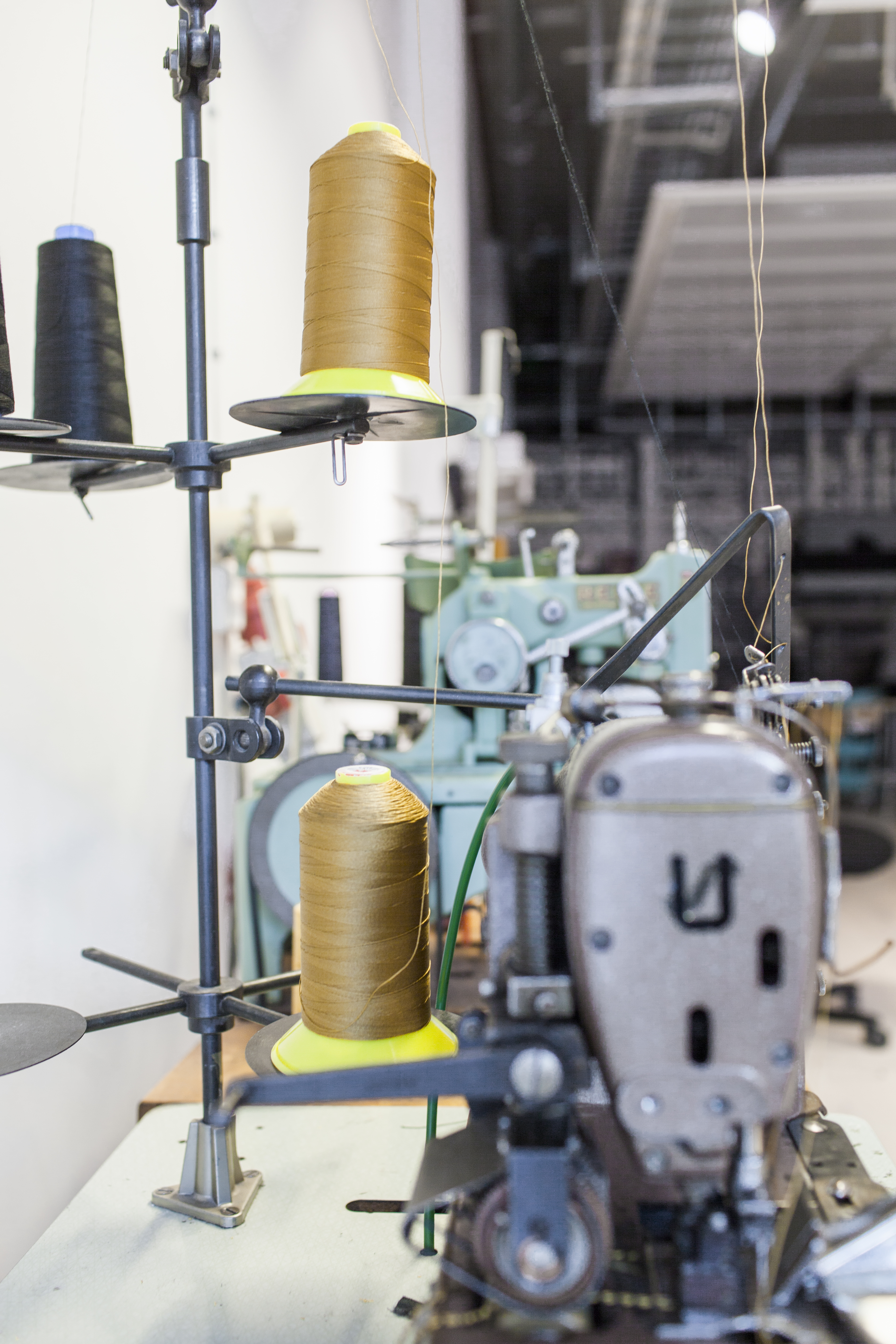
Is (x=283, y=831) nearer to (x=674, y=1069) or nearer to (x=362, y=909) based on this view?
(x=362, y=909)

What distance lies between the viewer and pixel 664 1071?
2.01 feet

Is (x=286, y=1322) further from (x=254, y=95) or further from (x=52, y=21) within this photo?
(x=254, y=95)

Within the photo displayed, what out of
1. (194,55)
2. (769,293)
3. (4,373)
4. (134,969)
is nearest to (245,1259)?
(134,969)

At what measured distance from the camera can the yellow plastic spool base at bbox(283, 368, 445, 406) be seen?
34.2 inches

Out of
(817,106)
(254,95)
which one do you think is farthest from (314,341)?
(817,106)

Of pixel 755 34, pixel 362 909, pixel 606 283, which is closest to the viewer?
pixel 362 909

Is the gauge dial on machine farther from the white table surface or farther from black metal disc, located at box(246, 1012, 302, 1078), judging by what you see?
black metal disc, located at box(246, 1012, 302, 1078)

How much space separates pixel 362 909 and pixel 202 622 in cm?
37

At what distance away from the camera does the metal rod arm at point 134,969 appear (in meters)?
1.09

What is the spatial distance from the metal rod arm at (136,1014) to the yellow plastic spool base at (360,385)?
0.63 metres

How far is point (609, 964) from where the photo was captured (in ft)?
2.04

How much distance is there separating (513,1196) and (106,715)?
42.5 inches

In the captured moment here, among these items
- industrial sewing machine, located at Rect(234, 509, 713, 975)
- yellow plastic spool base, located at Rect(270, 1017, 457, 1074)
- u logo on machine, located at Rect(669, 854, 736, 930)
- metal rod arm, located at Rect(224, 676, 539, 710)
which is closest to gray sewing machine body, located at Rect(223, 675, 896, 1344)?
u logo on machine, located at Rect(669, 854, 736, 930)

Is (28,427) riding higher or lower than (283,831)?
higher
